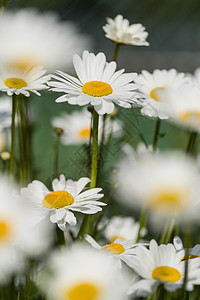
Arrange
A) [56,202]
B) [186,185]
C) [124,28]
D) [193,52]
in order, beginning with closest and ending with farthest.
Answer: [186,185]
[56,202]
[124,28]
[193,52]

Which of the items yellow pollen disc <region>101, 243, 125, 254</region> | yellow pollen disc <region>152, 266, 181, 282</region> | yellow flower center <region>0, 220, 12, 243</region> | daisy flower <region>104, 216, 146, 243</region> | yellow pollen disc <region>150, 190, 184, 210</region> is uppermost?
Result: yellow pollen disc <region>150, 190, 184, 210</region>

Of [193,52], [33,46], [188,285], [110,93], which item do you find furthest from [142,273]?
[193,52]

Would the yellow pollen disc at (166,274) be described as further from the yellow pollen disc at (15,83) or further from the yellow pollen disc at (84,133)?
the yellow pollen disc at (84,133)

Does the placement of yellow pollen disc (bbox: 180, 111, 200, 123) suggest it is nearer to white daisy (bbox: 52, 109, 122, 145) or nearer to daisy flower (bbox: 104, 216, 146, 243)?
daisy flower (bbox: 104, 216, 146, 243)

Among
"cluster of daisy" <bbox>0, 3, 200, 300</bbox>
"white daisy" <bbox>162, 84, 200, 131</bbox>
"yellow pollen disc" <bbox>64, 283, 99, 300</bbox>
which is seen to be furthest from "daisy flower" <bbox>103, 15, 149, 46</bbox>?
"yellow pollen disc" <bbox>64, 283, 99, 300</bbox>

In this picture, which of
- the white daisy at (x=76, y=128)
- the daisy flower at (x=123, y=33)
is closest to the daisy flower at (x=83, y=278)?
the daisy flower at (x=123, y=33)

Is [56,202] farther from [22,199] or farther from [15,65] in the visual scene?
[15,65]
